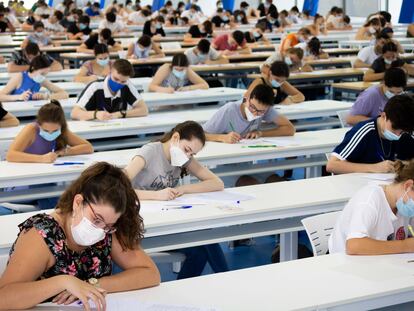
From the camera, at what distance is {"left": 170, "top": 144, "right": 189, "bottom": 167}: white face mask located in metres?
4.12

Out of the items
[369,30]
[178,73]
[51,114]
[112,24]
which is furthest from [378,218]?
[112,24]

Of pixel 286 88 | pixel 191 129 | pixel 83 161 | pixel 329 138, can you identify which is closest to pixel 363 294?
pixel 191 129

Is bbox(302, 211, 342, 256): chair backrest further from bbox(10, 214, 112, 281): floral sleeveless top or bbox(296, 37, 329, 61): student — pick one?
Answer: bbox(296, 37, 329, 61): student

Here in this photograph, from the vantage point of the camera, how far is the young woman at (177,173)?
4035 mm

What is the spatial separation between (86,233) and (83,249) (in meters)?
0.16

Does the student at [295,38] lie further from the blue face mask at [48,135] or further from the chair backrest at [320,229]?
the chair backrest at [320,229]

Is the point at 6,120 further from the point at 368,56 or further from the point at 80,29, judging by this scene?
the point at 80,29

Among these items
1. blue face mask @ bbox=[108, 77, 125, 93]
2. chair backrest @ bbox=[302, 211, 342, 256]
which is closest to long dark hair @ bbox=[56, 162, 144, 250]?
chair backrest @ bbox=[302, 211, 342, 256]

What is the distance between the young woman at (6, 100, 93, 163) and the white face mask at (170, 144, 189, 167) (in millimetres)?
999

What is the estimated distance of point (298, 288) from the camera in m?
2.72

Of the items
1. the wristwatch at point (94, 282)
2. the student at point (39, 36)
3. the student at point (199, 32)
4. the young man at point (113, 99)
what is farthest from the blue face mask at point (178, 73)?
the student at point (199, 32)

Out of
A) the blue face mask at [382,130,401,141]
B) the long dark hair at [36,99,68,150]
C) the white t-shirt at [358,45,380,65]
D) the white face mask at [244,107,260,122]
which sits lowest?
the white t-shirt at [358,45,380,65]

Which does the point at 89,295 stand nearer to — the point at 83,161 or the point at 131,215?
the point at 131,215

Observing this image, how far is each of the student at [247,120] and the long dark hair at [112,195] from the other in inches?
106
